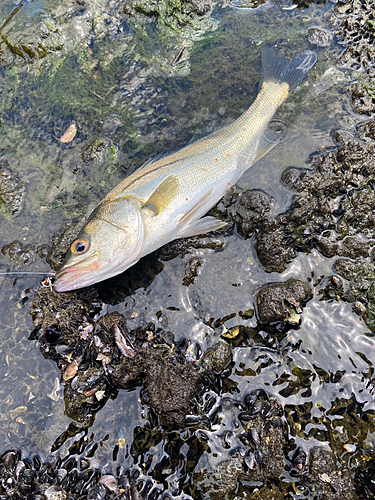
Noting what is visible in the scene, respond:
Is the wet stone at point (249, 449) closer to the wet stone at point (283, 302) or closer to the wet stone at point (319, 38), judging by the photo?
the wet stone at point (283, 302)

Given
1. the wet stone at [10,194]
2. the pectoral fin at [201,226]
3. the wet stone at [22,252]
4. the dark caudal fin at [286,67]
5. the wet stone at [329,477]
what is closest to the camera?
the wet stone at [329,477]

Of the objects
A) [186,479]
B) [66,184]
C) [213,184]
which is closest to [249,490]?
[186,479]

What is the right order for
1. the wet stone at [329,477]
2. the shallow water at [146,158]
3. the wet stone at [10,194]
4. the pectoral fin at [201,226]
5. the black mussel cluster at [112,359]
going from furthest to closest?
1. the wet stone at [10,194]
2. the pectoral fin at [201,226]
3. the shallow water at [146,158]
4. the black mussel cluster at [112,359]
5. the wet stone at [329,477]

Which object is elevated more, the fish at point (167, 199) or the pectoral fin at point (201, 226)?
the fish at point (167, 199)

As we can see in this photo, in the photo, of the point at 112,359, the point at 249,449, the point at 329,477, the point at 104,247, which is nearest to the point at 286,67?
the point at 104,247

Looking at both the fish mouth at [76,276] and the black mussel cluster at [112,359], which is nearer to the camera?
the black mussel cluster at [112,359]

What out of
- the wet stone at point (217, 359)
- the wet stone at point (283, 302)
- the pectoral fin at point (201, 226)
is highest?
the pectoral fin at point (201, 226)

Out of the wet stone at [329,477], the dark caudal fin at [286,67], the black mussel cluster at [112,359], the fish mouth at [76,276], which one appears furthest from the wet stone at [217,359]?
the dark caudal fin at [286,67]
